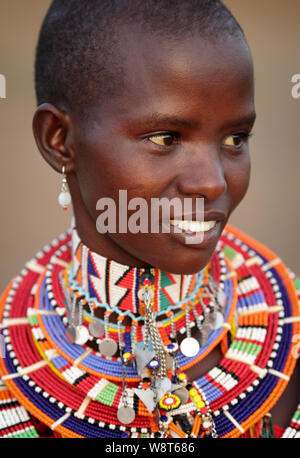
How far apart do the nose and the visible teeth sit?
3.8 inches

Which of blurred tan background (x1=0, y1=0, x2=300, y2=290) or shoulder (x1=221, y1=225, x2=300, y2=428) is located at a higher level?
blurred tan background (x1=0, y1=0, x2=300, y2=290)

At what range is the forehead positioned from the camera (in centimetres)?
124

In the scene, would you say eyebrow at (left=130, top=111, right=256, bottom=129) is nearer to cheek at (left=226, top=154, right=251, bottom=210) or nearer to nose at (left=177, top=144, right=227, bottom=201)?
nose at (left=177, top=144, right=227, bottom=201)

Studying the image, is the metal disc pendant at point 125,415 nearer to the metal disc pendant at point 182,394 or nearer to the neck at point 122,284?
the metal disc pendant at point 182,394

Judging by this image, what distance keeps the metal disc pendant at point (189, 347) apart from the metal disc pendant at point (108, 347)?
208 mm

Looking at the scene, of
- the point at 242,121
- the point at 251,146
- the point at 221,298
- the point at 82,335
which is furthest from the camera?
the point at 251,146

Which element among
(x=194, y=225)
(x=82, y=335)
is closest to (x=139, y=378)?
(x=82, y=335)

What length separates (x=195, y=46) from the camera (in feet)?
4.12

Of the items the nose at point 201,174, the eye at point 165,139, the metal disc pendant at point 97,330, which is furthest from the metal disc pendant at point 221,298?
the eye at point 165,139

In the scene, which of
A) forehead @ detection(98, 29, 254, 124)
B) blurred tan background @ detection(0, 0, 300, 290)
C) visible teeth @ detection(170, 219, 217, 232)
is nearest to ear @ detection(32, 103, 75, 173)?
forehead @ detection(98, 29, 254, 124)

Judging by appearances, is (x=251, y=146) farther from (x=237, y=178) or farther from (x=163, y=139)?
(x=163, y=139)

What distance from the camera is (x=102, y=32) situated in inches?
52.0

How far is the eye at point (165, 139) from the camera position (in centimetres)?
129

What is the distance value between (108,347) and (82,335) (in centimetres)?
9
